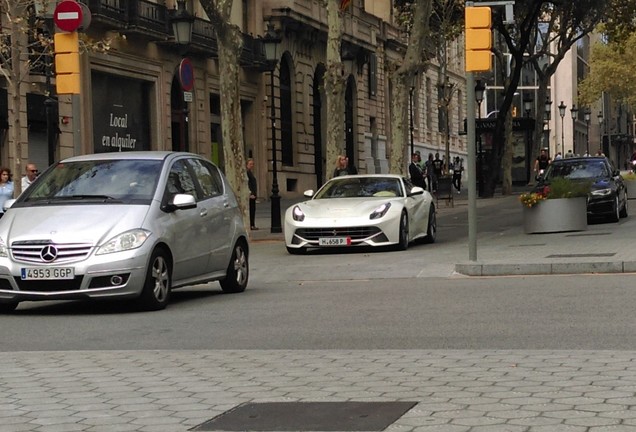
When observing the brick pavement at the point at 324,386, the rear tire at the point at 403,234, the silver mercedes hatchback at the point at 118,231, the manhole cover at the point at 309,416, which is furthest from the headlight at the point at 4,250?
Result: the rear tire at the point at 403,234

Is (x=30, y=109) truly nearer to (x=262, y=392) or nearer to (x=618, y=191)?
(x=618, y=191)

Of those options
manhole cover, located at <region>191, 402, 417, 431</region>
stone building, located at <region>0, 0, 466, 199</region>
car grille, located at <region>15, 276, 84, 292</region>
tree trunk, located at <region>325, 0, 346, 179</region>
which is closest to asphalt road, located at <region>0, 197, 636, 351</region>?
car grille, located at <region>15, 276, 84, 292</region>

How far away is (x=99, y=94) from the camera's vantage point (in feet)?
114

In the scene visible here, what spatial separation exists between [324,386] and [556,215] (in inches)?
633

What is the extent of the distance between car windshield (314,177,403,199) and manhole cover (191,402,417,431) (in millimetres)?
14686

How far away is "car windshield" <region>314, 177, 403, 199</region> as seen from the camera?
21.4 metres

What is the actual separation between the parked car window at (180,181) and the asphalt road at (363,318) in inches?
47.4

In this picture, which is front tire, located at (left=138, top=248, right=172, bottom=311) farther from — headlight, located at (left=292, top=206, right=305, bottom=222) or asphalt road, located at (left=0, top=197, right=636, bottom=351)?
headlight, located at (left=292, top=206, right=305, bottom=222)

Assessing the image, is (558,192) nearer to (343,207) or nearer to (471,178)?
(343,207)

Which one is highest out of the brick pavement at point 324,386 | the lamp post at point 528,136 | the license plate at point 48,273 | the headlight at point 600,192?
the lamp post at point 528,136

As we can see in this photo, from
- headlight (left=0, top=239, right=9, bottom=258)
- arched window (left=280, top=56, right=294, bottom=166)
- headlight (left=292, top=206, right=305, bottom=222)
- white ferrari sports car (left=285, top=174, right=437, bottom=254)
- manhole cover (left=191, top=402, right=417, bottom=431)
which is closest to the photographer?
manhole cover (left=191, top=402, right=417, bottom=431)

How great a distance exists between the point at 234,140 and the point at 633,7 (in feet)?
93.1

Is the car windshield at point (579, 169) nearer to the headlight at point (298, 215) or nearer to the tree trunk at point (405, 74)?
the tree trunk at point (405, 74)

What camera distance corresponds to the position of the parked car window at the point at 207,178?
1391 cm
